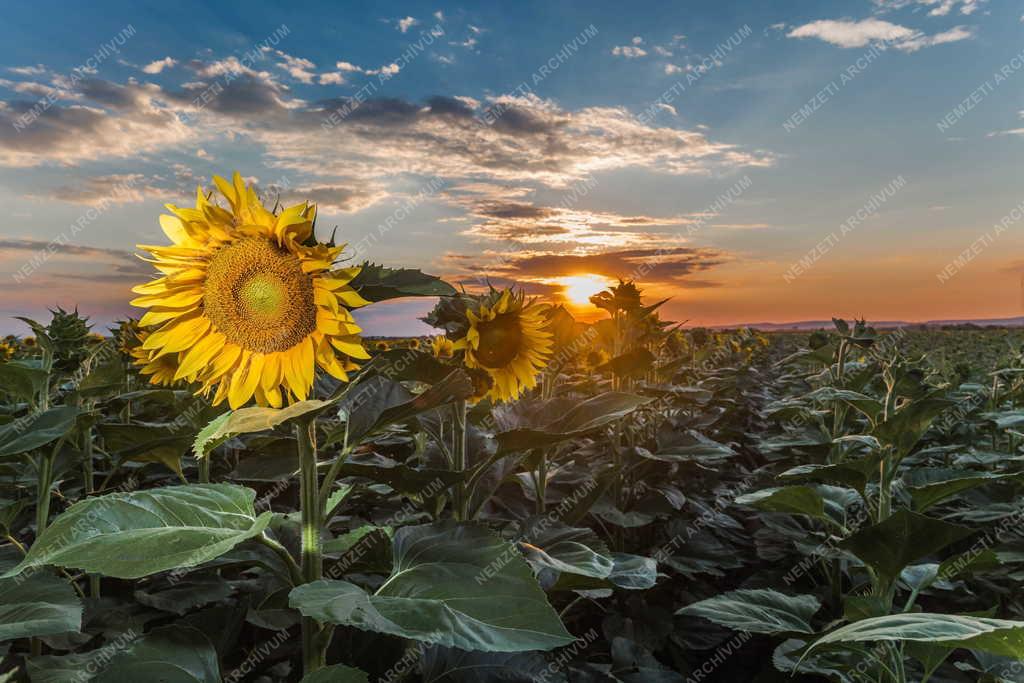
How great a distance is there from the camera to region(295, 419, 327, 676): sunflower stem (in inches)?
56.2

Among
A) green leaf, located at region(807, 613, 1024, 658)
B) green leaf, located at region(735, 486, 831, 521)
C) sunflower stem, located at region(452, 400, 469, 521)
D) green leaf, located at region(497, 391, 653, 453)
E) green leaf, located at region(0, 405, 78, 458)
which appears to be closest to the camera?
green leaf, located at region(807, 613, 1024, 658)

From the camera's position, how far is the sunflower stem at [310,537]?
4.68ft

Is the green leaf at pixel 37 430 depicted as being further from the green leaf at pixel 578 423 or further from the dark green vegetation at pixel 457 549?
the green leaf at pixel 578 423

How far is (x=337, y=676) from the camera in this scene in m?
1.24

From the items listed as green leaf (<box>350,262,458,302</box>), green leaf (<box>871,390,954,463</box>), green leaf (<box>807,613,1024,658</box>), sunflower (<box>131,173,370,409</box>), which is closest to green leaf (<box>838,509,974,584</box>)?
green leaf (<box>871,390,954,463</box>)

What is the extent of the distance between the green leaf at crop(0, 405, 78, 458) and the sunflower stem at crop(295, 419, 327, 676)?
82 cm

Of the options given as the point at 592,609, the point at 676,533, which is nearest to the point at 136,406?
the point at 592,609

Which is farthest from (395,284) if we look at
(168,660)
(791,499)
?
(791,499)

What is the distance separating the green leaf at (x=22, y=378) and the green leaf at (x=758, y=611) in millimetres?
2284

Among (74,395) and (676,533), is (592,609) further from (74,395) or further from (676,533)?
(74,395)

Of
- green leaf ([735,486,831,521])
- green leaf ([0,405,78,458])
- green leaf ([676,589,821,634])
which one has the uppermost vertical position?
green leaf ([0,405,78,458])

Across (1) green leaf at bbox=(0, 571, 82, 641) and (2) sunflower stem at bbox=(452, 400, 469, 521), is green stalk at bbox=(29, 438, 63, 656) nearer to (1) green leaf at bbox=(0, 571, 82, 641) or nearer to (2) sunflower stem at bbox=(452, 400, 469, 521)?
(1) green leaf at bbox=(0, 571, 82, 641)

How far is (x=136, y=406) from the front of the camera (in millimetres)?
4609

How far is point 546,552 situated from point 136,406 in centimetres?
380
